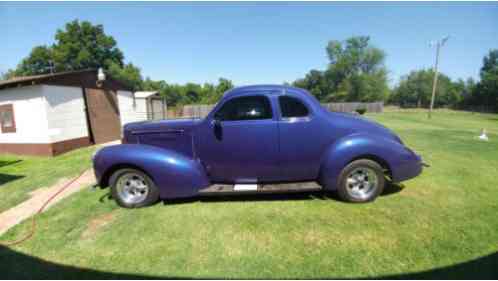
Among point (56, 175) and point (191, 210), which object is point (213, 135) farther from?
point (56, 175)

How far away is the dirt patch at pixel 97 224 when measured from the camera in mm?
2996

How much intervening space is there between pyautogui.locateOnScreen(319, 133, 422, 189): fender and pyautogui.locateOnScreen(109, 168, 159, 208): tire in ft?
9.20

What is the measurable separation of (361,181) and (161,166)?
3233 millimetres

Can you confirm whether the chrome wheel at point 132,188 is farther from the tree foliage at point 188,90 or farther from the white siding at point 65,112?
the tree foliage at point 188,90

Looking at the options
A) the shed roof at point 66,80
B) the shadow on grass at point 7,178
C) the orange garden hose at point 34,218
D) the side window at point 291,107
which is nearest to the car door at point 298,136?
the side window at point 291,107

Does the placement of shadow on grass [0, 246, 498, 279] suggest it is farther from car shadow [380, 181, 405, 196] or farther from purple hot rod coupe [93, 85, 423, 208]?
car shadow [380, 181, 405, 196]

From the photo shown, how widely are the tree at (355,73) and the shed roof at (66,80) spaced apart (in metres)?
53.0

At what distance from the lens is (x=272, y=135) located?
348 cm

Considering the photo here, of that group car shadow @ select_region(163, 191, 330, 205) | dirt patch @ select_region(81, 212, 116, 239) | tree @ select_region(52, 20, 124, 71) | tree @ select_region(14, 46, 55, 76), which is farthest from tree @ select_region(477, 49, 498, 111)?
tree @ select_region(14, 46, 55, 76)

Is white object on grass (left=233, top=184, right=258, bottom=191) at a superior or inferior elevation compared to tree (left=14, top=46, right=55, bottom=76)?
inferior

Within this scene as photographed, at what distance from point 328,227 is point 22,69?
60.3 metres

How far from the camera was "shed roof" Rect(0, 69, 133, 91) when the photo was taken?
8211mm

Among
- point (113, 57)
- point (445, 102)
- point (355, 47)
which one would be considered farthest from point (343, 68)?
point (113, 57)

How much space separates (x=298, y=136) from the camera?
11.4 ft
